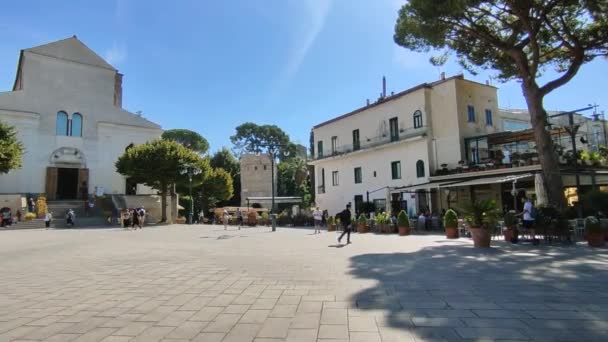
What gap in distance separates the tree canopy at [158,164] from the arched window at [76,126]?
331 inches

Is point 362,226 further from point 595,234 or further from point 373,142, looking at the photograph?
point 373,142

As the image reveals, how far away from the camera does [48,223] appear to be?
26516mm

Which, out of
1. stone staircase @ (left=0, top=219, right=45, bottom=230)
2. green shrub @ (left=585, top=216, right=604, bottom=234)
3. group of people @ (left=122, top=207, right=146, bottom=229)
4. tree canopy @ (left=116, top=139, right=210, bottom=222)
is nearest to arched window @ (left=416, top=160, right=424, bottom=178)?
green shrub @ (left=585, top=216, right=604, bottom=234)

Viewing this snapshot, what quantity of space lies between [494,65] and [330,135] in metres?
20.1

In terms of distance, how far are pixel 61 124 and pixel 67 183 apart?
5.56m

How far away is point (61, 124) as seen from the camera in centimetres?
3709

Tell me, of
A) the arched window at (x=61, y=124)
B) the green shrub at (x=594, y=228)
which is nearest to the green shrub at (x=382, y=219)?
the green shrub at (x=594, y=228)

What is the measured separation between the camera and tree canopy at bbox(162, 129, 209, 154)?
67875mm

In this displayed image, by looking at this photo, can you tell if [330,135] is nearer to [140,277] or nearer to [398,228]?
[398,228]

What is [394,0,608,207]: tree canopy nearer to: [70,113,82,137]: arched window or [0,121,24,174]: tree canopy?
[0,121,24,174]: tree canopy

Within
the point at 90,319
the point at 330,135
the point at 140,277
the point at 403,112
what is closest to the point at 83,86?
the point at 330,135

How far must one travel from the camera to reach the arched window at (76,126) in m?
37.5

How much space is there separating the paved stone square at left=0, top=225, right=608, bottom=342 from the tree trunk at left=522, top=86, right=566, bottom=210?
674 cm

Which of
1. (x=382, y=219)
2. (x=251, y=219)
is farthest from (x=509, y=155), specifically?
(x=251, y=219)
